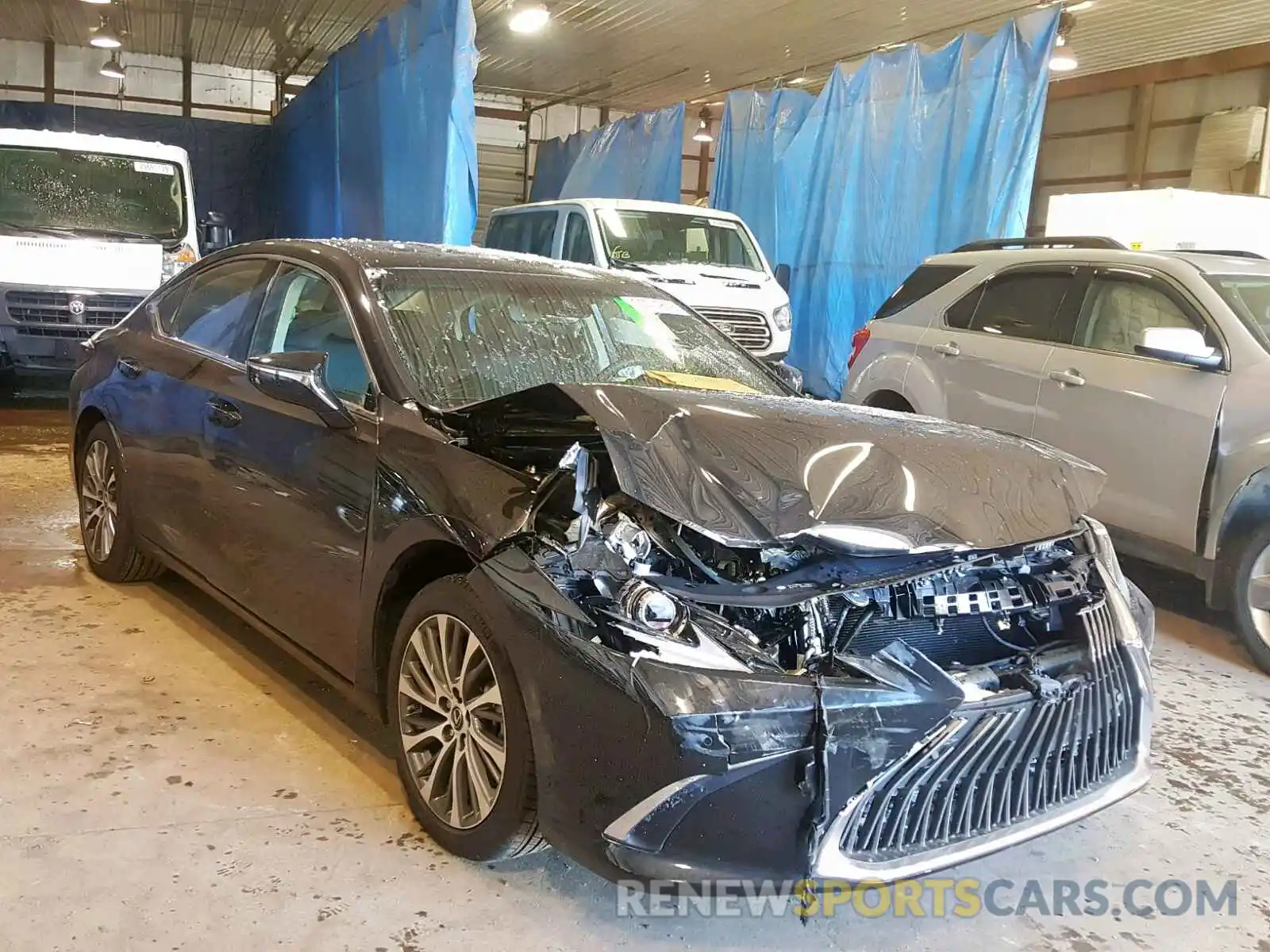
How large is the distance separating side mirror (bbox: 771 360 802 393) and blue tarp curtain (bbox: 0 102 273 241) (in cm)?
1575

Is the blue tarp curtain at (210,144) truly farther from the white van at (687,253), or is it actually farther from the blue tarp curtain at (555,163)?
the white van at (687,253)

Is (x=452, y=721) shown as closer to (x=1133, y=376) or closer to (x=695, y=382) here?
(x=695, y=382)

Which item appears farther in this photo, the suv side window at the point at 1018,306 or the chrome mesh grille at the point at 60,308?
the chrome mesh grille at the point at 60,308

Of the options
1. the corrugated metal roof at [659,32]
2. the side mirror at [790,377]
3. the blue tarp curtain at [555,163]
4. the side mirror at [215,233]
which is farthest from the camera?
the blue tarp curtain at [555,163]

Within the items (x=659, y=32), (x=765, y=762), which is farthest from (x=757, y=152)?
(x=765, y=762)

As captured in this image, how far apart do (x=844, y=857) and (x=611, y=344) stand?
1.89 meters

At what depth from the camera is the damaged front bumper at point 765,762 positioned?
2.08 meters

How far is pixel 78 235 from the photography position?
9086 mm

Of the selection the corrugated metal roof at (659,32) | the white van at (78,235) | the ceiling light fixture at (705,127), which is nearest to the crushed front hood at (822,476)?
the white van at (78,235)

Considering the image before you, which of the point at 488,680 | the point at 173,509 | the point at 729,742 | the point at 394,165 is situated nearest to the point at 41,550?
the point at 173,509

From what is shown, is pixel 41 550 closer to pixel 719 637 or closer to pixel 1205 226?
pixel 719 637

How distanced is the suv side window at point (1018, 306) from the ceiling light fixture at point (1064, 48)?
6.44m

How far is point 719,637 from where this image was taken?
7.25ft

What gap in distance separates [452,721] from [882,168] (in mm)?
8549
